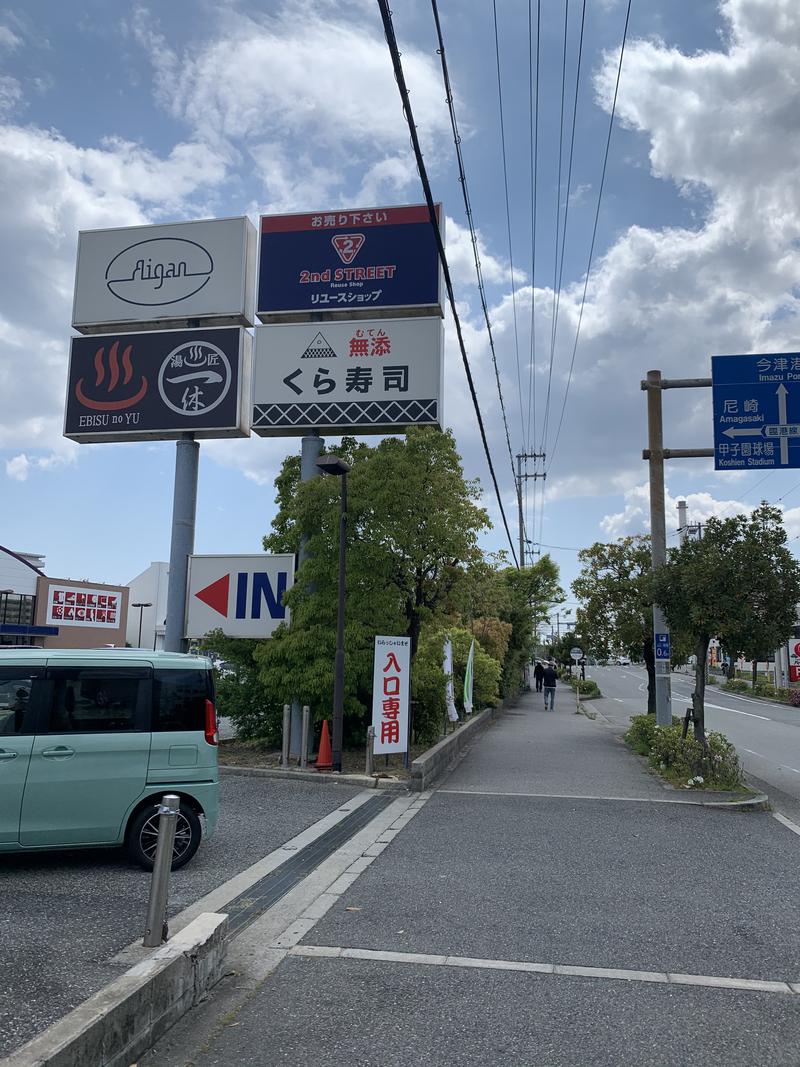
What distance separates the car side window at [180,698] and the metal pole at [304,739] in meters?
5.88

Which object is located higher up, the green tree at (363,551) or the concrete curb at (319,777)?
the green tree at (363,551)

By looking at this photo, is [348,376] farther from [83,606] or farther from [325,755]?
[83,606]

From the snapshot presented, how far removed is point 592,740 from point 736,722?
9.81 meters

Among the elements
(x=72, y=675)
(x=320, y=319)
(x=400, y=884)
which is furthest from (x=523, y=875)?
(x=320, y=319)

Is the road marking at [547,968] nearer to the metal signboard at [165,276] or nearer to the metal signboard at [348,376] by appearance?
the metal signboard at [348,376]

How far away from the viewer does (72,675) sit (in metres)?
6.75

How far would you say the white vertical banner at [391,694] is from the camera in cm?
1224

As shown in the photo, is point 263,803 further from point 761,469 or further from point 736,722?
point 736,722

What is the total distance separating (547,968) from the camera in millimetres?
4895

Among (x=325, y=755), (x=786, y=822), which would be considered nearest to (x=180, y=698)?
(x=325, y=755)

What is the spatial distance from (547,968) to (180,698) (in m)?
3.72

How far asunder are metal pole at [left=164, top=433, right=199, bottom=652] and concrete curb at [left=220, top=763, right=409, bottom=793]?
3051 mm

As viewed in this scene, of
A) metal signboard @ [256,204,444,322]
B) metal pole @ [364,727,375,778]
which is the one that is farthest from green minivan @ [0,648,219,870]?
metal signboard @ [256,204,444,322]

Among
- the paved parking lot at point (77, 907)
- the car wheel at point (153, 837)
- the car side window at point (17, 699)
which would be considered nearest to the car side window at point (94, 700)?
the car side window at point (17, 699)
